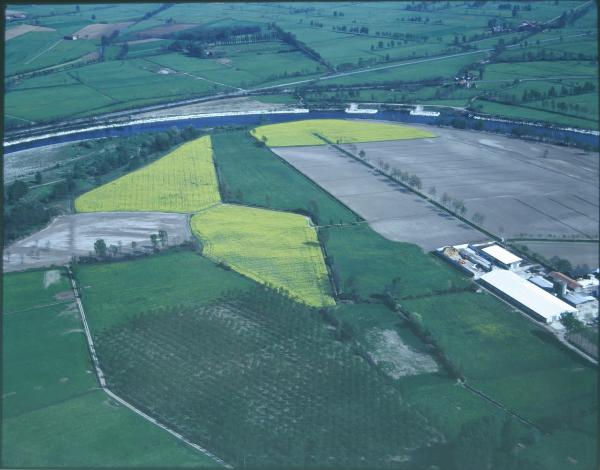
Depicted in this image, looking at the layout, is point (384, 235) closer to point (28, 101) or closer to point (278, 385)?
point (278, 385)

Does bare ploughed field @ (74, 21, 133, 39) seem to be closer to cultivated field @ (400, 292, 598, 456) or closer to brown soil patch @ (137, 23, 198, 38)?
brown soil patch @ (137, 23, 198, 38)

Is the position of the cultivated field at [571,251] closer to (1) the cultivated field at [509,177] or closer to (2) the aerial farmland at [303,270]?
(2) the aerial farmland at [303,270]

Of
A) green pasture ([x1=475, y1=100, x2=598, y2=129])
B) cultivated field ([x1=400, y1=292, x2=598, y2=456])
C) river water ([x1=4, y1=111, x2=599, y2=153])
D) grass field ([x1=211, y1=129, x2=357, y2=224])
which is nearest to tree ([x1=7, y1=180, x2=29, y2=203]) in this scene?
river water ([x1=4, y1=111, x2=599, y2=153])

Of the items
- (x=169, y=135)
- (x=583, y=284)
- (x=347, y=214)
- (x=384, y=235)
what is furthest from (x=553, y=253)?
(x=169, y=135)

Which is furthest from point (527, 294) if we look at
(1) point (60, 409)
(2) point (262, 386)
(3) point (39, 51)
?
(3) point (39, 51)

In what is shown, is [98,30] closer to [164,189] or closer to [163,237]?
[164,189]

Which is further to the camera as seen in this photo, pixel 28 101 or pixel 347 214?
pixel 28 101

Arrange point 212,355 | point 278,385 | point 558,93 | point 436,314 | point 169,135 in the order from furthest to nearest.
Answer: point 558,93, point 169,135, point 436,314, point 212,355, point 278,385
